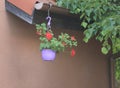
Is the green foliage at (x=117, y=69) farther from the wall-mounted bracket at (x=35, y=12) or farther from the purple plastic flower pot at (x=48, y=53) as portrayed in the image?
the purple plastic flower pot at (x=48, y=53)

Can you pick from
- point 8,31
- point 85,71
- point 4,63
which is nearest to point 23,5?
point 8,31

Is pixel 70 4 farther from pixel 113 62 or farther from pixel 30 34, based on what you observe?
pixel 113 62

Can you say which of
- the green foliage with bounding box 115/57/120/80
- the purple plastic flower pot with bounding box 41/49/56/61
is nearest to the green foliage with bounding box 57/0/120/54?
the purple plastic flower pot with bounding box 41/49/56/61

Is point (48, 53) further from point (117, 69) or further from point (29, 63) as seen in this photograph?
point (117, 69)

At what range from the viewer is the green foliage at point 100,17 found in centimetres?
460

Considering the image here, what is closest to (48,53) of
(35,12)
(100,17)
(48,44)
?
(48,44)

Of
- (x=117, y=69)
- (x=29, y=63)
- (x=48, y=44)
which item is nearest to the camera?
(x=48, y=44)

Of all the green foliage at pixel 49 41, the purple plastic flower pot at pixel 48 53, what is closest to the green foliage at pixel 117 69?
the green foliage at pixel 49 41

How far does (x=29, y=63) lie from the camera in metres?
5.78

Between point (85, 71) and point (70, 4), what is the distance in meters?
2.31

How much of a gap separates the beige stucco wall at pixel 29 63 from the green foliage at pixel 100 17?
88cm

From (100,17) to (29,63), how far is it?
5.05ft

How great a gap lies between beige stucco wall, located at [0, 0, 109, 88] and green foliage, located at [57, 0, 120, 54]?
88cm

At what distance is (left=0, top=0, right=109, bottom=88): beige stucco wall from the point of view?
541cm
